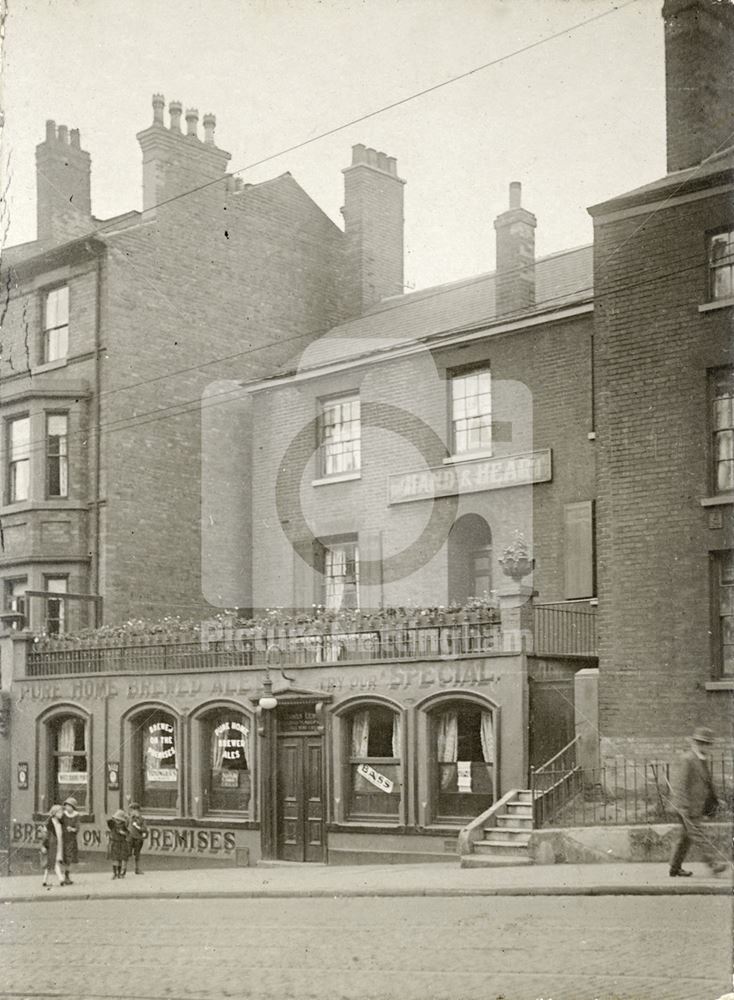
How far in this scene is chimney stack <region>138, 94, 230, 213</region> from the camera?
29.1 metres

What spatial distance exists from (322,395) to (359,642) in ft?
23.5

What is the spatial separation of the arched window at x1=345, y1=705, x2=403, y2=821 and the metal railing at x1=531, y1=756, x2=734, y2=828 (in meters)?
2.87

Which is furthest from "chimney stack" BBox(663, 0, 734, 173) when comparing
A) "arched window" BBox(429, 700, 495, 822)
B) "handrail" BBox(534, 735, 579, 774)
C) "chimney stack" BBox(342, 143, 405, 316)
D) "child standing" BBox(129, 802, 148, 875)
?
"child standing" BBox(129, 802, 148, 875)

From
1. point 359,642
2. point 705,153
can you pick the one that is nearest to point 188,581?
point 359,642

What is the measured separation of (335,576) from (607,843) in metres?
11.2

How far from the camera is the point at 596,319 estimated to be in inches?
778

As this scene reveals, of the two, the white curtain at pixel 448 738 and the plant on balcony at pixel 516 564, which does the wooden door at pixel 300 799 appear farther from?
the plant on balcony at pixel 516 564

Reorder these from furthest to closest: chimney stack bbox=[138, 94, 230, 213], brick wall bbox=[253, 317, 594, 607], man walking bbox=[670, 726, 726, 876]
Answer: chimney stack bbox=[138, 94, 230, 213] < brick wall bbox=[253, 317, 594, 607] < man walking bbox=[670, 726, 726, 876]

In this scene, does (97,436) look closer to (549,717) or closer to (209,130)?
(209,130)

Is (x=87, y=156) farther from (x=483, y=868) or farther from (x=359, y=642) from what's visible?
(x=483, y=868)

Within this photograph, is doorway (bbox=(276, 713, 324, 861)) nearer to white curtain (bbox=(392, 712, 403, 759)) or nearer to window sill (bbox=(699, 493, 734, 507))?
white curtain (bbox=(392, 712, 403, 759))

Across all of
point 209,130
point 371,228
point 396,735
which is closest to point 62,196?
point 209,130

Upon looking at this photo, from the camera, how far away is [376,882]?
17.5 m

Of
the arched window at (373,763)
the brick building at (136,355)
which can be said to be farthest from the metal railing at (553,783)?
the brick building at (136,355)
